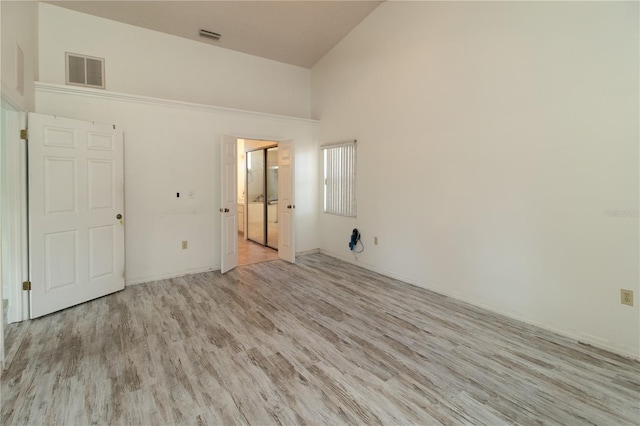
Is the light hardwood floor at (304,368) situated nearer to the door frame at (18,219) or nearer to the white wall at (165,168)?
the door frame at (18,219)

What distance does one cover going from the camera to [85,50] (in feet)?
13.3

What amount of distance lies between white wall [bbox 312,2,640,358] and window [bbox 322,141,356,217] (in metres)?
0.46

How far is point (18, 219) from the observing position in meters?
2.99

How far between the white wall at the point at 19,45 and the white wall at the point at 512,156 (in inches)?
160

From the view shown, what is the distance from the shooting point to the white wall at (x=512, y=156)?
2.45 m

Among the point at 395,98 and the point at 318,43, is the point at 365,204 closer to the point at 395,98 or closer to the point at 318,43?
the point at 395,98

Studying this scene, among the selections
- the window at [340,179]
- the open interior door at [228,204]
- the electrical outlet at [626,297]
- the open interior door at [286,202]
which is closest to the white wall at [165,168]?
the open interior door at [228,204]

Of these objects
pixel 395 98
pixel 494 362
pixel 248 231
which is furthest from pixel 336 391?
pixel 248 231

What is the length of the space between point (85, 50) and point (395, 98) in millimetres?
4288

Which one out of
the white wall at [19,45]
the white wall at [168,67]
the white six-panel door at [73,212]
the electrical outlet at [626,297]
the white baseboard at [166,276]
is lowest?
the white baseboard at [166,276]

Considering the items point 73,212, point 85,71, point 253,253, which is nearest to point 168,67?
point 85,71

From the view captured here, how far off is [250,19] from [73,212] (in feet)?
11.5

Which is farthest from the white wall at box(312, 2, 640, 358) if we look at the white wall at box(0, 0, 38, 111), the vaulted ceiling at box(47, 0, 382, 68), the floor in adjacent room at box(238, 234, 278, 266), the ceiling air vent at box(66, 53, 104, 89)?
→ the white wall at box(0, 0, 38, 111)

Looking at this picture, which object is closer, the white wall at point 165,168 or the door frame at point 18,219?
the door frame at point 18,219
